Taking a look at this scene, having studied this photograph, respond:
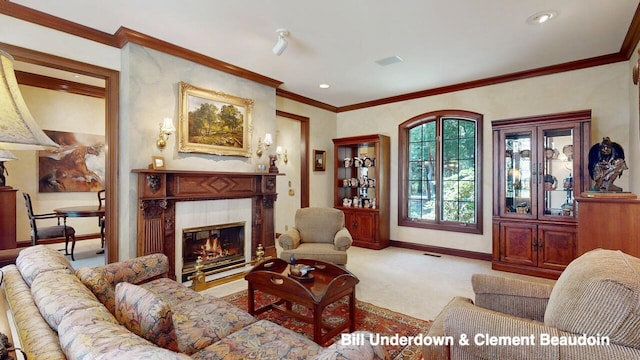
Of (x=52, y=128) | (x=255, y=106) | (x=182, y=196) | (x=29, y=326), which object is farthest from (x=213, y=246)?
(x=52, y=128)

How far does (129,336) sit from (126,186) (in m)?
2.81

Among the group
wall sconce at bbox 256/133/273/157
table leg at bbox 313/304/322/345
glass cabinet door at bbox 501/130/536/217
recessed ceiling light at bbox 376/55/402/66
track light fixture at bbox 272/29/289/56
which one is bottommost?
table leg at bbox 313/304/322/345

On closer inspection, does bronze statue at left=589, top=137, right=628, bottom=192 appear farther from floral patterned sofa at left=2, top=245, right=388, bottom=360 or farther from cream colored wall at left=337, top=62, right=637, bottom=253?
floral patterned sofa at left=2, top=245, right=388, bottom=360

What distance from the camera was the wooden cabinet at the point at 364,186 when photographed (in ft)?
18.4

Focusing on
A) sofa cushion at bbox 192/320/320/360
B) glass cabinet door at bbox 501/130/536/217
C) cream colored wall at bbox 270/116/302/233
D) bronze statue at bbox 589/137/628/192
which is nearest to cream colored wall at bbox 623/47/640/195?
bronze statue at bbox 589/137/628/192

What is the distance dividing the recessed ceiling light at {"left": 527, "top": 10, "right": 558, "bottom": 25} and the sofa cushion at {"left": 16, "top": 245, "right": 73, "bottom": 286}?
424 centimetres

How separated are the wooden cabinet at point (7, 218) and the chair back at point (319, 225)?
4.17 metres

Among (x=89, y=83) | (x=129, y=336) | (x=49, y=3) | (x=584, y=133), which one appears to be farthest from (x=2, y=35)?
(x=584, y=133)

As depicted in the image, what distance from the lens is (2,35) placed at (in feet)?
8.82

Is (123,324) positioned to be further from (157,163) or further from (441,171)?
(441,171)

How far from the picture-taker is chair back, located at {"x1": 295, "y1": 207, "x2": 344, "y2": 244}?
4.04m

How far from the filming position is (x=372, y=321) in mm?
2682

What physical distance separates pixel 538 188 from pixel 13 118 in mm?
4950

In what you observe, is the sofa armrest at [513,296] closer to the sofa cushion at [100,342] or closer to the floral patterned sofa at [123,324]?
the floral patterned sofa at [123,324]
